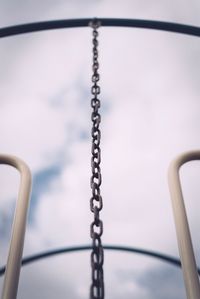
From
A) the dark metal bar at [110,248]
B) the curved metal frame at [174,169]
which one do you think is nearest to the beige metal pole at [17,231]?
the curved metal frame at [174,169]

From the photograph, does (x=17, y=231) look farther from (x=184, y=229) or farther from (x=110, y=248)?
(x=110, y=248)

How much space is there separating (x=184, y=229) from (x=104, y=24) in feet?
9.42

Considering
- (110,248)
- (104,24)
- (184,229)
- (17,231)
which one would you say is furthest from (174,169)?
(110,248)

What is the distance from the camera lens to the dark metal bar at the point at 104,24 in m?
3.89

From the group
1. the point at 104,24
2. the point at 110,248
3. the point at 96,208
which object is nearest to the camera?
the point at 96,208

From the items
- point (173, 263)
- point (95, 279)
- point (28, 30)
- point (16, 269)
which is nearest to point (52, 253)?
point (173, 263)

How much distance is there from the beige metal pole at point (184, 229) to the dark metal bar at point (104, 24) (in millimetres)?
1955

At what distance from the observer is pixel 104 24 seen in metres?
4.10

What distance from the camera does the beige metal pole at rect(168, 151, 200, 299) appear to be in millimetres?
1991

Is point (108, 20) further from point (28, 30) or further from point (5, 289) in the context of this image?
point (5, 289)

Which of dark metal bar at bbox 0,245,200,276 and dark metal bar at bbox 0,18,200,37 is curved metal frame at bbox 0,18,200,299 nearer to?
dark metal bar at bbox 0,18,200,37

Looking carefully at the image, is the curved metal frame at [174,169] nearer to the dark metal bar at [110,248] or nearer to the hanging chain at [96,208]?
the hanging chain at [96,208]

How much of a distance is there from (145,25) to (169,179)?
229 centimetres

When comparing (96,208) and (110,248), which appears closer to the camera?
(96,208)
